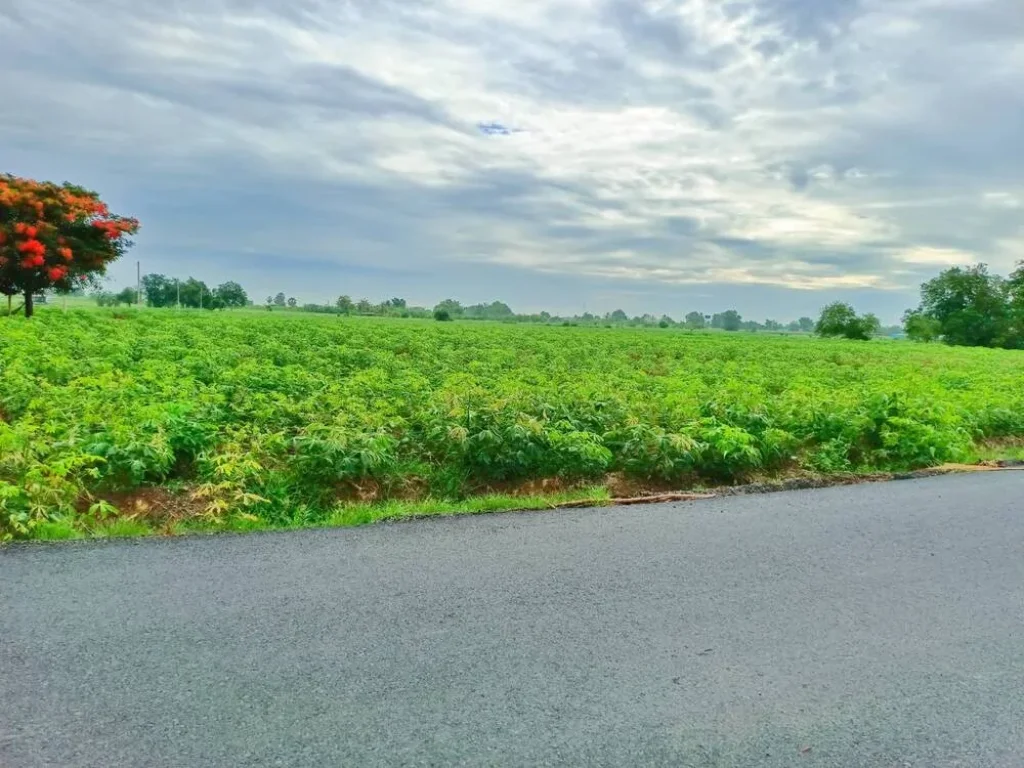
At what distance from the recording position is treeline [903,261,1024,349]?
74.1 m

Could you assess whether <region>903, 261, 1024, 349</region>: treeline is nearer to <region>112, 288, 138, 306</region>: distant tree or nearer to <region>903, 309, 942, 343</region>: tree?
<region>903, 309, 942, 343</region>: tree

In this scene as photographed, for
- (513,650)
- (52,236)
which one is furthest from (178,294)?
(513,650)

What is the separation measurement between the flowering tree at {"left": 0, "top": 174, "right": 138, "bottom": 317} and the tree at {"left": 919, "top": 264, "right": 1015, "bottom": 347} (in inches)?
3350

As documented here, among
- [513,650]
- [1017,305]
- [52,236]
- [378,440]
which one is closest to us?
[513,650]

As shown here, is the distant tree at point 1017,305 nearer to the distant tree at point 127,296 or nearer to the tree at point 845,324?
the tree at point 845,324

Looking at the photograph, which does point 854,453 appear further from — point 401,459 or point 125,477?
point 125,477

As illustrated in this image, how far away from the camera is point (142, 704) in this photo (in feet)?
9.17

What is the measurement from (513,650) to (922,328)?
91909 mm

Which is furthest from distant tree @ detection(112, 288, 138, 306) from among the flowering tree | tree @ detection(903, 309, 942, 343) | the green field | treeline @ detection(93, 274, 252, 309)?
tree @ detection(903, 309, 942, 343)

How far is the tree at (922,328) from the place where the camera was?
79.8 m

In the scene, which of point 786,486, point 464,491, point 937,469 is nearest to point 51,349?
point 464,491

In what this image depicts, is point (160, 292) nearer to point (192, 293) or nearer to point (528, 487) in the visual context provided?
point (192, 293)

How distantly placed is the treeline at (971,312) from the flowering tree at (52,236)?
80967 millimetres

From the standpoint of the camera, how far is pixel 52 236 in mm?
24203
